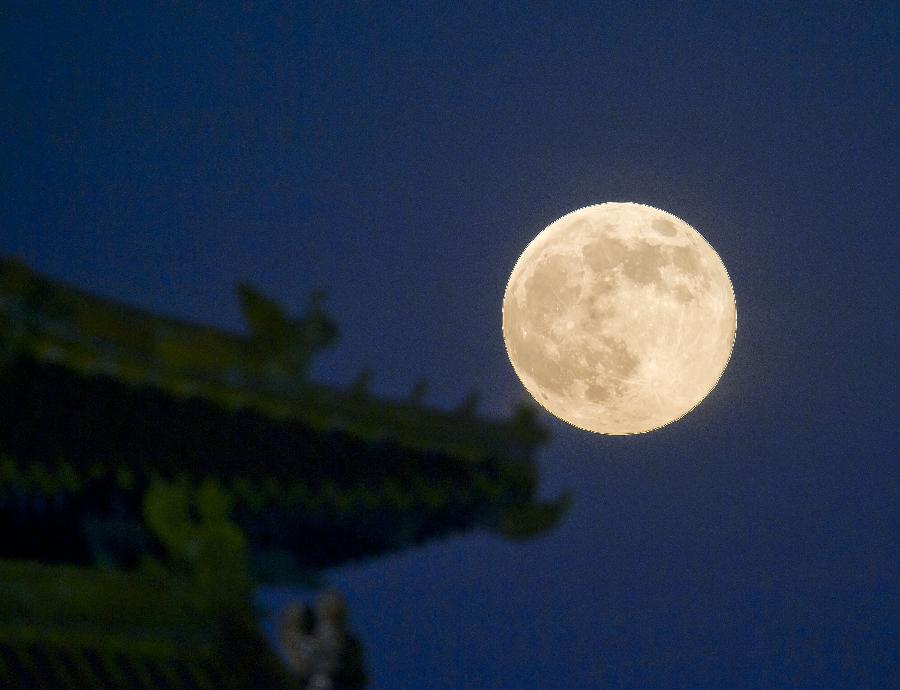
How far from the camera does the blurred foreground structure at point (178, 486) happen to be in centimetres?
688

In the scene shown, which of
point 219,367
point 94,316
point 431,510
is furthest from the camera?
point 431,510

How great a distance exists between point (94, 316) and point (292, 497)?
1.43m

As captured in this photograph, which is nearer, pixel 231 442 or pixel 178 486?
pixel 178 486

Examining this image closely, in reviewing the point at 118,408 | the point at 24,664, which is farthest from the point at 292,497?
the point at 24,664

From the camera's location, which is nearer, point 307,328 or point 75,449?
point 75,449

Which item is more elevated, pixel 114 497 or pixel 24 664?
pixel 114 497

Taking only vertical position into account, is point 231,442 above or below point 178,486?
above

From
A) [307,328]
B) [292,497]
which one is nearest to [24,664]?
[292,497]

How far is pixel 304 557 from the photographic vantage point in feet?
28.1

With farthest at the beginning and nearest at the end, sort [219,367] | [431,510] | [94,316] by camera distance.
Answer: [431,510]
[219,367]
[94,316]

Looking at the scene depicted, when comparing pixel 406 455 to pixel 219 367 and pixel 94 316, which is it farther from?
pixel 94 316

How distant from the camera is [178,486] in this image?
736cm

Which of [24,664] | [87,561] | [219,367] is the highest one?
[219,367]

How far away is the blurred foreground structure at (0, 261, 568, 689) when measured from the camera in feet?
22.6
